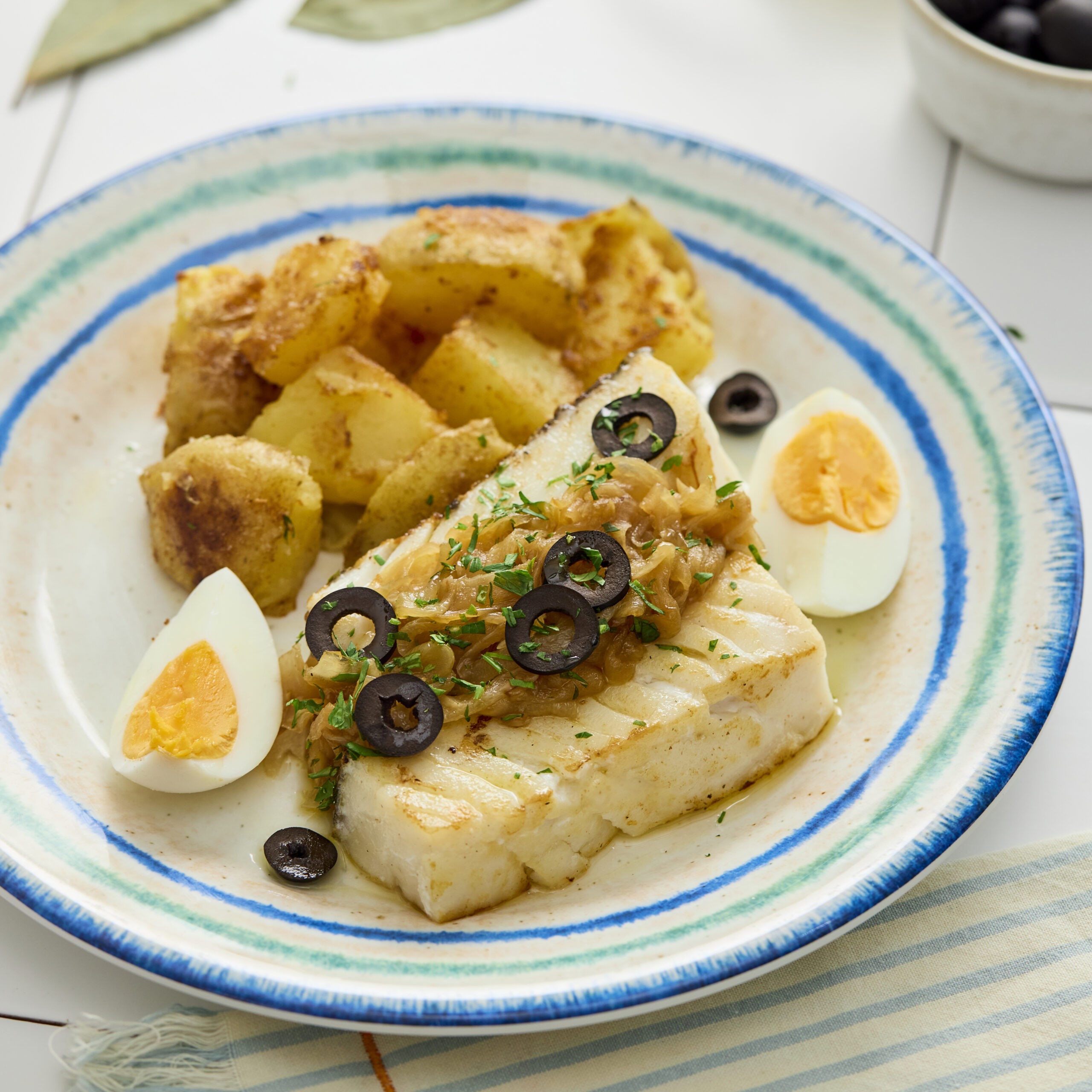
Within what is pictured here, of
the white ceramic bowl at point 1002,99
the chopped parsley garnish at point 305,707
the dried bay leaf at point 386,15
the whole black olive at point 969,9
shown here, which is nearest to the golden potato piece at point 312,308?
the chopped parsley garnish at point 305,707

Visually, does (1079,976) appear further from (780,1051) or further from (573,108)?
(573,108)

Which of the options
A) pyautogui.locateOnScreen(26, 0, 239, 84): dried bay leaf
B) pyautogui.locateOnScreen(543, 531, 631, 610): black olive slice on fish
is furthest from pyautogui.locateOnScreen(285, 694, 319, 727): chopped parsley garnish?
pyautogui.locateOnScreen(26, 0, 239, 84): dried bay leaf

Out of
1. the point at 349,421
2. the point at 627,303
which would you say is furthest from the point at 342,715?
the point at 627,303

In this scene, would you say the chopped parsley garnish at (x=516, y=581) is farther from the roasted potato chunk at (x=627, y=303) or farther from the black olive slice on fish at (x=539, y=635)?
the roasted potato chunk at (x=627, y=303)

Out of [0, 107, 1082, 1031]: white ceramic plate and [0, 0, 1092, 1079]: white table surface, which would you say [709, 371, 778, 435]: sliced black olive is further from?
[0, 0, 1092, 1079]: white table surface

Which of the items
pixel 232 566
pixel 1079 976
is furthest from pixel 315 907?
pixel 1079 976
